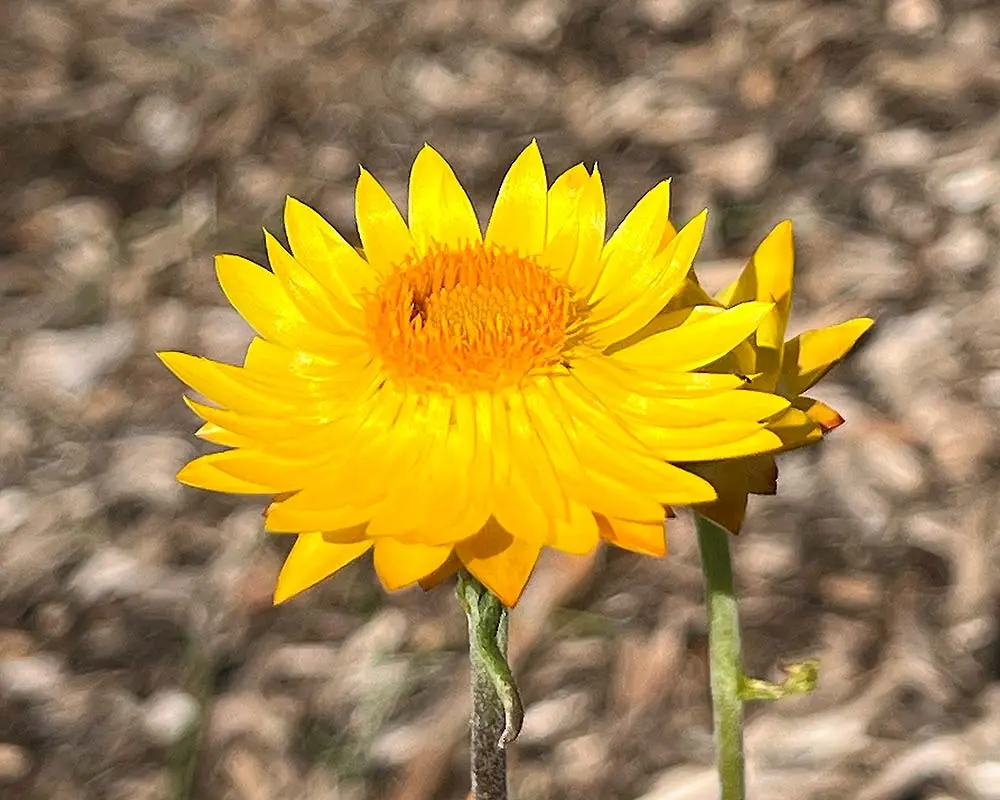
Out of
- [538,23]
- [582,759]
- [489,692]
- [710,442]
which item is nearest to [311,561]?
[489,692]

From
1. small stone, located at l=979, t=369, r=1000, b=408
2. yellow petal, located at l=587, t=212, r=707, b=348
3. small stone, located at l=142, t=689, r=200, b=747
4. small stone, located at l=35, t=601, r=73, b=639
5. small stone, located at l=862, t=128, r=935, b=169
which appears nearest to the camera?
yellow petal, located at l=587, t=212, r=707, b=348

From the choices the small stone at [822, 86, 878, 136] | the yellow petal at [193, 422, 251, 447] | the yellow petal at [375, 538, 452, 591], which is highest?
the yellow petal at [193, 422, 251, 447]

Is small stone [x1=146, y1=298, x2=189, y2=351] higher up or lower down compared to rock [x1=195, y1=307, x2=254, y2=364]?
higher up

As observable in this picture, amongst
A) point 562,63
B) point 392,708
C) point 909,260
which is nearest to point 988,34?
point 909,260

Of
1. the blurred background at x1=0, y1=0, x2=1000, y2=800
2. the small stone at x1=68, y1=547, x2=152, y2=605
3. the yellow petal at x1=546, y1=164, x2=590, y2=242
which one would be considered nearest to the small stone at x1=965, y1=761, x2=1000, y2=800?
the blurred background at x1=0, y1=0, x2=1000, y2=800

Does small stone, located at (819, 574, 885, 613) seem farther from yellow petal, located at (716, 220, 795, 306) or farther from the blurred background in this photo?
yellow petal, located at (716, 220, 795, 306)
